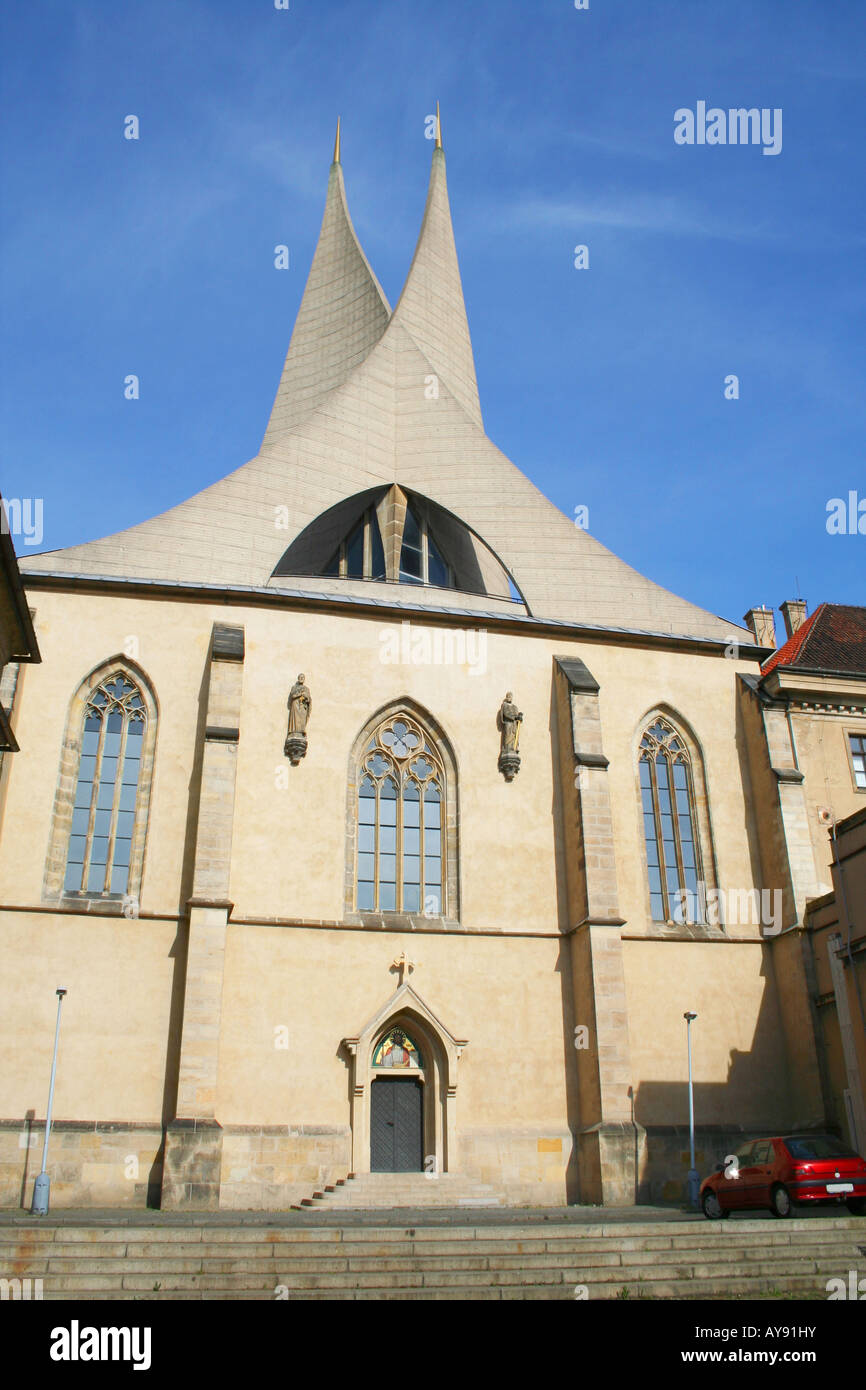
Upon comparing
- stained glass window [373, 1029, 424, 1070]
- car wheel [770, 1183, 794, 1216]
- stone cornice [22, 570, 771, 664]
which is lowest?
car wheel [770, 1183, 794, 1216]

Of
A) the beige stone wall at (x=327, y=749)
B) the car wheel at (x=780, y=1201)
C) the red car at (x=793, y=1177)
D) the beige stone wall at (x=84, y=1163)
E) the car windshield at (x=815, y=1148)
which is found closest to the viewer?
the red car at (x=793, y=1177)

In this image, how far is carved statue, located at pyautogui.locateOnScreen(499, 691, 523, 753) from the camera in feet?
66.5

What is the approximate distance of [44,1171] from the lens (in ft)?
51.3

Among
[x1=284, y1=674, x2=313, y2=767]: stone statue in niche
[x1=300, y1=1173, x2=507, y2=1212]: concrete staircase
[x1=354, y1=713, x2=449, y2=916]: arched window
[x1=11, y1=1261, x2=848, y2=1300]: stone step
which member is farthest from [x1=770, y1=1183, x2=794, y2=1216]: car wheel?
[x1=284, y1=674, x2=313, y2=767]: stone statue in niche

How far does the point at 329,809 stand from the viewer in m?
19.2

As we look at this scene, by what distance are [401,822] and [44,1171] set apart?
765 centimetres

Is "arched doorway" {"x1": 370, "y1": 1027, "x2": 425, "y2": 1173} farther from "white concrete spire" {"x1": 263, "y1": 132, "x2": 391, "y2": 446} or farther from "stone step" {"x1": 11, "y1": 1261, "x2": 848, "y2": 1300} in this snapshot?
"white concrete spire" {"x1": 263, "y1": 132, "x2": 391, "y2": 446}

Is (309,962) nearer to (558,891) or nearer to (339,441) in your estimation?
(558,891)

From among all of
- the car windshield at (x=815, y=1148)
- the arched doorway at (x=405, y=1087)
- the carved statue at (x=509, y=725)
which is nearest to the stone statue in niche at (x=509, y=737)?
the carved statue at (x=509, y=725)

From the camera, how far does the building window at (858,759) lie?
2203 cm

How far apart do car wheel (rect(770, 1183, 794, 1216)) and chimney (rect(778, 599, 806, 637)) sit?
1767cm

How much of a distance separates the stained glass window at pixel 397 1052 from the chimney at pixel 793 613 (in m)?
15.5

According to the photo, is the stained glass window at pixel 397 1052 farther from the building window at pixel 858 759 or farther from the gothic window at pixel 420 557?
the gothic window at pixel 420 557
